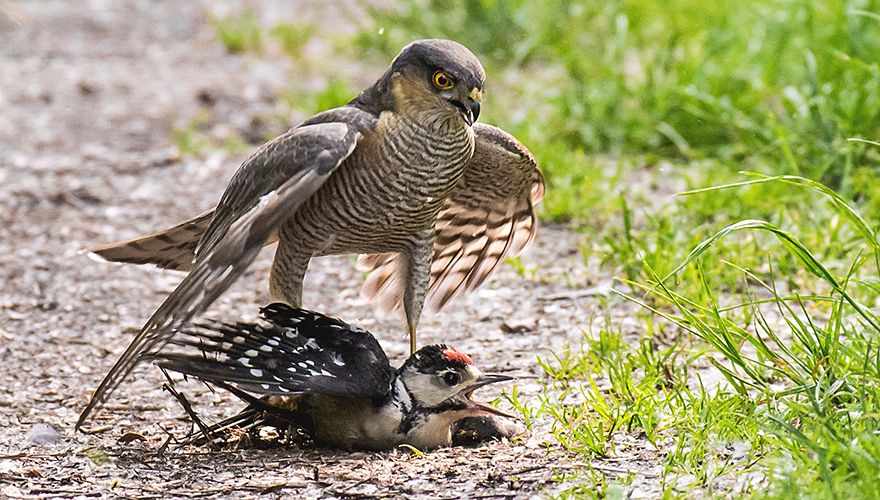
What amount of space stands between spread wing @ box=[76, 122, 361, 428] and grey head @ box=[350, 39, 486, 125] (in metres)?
0.26

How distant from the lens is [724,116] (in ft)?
24.5

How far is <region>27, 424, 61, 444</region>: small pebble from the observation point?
4570 millimetres

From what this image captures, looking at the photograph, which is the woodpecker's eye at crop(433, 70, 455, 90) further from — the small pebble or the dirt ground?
the small pebble

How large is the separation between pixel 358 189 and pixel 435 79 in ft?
1.57

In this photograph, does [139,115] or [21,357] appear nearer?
[21,357]

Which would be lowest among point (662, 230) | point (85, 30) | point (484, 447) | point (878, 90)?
point (484, 447)

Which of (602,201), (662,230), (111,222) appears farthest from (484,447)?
(111,222)

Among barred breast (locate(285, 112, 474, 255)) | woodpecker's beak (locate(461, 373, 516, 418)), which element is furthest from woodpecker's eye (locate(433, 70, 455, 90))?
woodpecker's beak (locate(461, 373, 516, 418))

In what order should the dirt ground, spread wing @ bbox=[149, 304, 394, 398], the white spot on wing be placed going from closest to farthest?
1. the dirt ground
2. spread wing @ bbox=[149, 304, 394, 398]
3. the white spot on wing

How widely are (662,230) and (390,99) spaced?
6.00 feet

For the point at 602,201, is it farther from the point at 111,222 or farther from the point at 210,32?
the point at 210,32

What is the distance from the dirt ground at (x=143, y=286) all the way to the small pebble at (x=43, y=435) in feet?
0.07

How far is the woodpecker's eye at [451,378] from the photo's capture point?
4.42 metres

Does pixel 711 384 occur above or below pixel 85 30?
below
